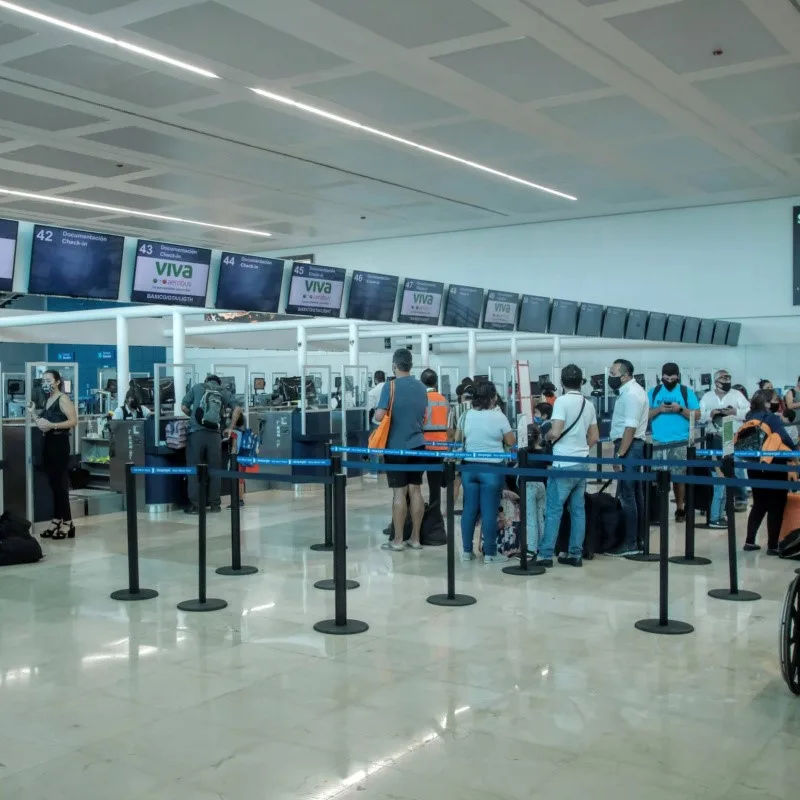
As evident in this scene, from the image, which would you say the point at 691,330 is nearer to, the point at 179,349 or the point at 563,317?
the point at 563,317

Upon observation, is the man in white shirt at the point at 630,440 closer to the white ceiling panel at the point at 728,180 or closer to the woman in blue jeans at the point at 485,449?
the woman in blue jeans at the point at 485,449

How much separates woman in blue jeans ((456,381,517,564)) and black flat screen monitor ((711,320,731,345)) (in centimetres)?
1273

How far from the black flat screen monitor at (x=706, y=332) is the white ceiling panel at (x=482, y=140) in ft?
20.6

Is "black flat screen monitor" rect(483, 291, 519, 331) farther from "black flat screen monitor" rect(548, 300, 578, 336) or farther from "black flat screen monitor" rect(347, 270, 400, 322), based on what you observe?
"black flat screen monitor" rect(347, 270, 400, 322)

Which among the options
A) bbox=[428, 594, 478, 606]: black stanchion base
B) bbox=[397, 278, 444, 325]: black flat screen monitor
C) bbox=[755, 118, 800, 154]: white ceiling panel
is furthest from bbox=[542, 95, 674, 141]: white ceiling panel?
bbox=[428, 594, 478, 606]: black stanchion base

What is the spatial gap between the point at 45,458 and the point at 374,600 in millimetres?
3999

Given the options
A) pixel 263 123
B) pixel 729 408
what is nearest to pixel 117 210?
pixel 263 123

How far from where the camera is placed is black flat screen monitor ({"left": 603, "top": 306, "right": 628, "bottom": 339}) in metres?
16.7

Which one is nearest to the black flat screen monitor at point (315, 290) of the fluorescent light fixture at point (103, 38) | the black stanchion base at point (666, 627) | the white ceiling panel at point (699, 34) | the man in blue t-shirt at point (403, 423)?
the fluorescent light fixture at point (103, 38)

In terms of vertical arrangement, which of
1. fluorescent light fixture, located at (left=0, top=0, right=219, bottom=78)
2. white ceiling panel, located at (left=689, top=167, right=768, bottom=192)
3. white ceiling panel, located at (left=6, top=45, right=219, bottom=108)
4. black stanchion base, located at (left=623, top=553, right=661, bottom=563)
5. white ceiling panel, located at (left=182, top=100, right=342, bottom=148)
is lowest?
black stanchion base, located at (left=623, top=553, right=661, bottom=563)

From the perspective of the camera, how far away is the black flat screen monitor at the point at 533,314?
1457cm

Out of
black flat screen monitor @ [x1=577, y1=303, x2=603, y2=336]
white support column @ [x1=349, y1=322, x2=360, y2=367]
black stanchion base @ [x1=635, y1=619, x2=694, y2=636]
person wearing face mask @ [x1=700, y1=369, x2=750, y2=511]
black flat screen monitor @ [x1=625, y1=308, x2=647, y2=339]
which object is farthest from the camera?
black flat screen monitor @ [x1=625, y1=308, x2=647, y2=339]

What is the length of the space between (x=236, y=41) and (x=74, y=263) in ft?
9.71

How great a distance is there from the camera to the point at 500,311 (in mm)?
14180
